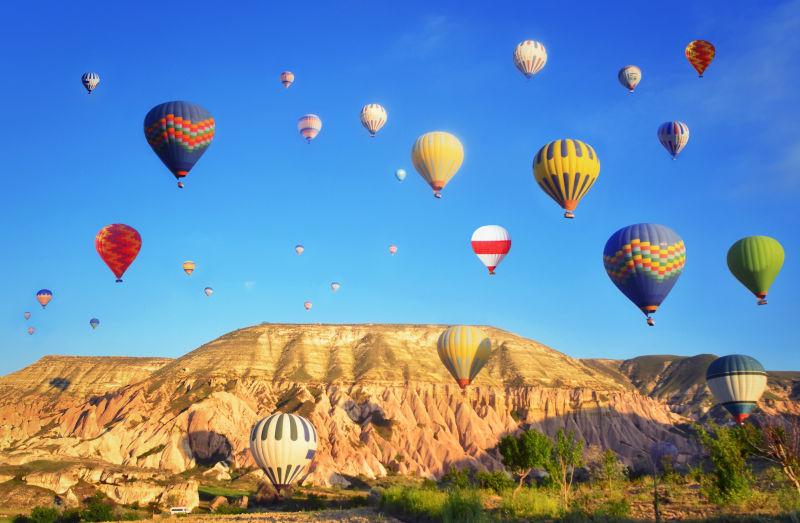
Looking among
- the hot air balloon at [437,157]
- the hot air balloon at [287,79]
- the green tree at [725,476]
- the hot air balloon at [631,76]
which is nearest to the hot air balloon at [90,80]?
the hot air balloon at [287,79]

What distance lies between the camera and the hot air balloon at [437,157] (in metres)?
48.6

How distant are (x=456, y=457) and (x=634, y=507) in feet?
247

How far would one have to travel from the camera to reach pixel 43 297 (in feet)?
284

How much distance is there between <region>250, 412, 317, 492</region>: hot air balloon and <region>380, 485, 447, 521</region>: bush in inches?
337

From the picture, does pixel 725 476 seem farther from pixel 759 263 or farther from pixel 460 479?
pixel 460 479

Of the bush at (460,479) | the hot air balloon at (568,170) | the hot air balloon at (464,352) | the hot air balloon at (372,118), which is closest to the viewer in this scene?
the hot air balloon at (568,170)

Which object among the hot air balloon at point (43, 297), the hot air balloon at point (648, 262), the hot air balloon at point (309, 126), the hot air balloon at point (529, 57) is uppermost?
the hot air balloon at point (309, 126)

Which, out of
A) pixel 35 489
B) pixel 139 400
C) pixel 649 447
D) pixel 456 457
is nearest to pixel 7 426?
pixel 139 400

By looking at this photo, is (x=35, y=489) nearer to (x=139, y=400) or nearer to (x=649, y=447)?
(x=139, y=400)

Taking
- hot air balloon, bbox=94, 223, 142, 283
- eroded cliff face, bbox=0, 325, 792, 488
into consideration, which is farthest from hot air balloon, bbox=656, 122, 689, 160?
eroded cliff face, bbox=0, 325, 792, 488

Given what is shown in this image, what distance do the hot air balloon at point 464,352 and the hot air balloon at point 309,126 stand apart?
2894cm

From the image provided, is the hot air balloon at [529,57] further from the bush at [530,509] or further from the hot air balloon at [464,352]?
the bush at [530,509]

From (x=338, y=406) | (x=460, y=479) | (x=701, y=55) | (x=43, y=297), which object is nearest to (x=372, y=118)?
(x=701, y=55)

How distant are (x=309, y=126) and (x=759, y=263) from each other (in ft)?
141
